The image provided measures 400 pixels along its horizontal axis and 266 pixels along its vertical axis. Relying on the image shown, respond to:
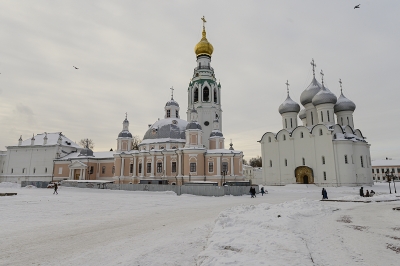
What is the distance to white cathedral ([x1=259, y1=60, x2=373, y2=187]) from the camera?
122ft

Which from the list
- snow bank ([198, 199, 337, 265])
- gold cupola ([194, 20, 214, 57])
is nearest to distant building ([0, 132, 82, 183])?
gold cupola ([194, 20, 214, 57])

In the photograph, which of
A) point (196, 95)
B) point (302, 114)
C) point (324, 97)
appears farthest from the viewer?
point (302, 114)

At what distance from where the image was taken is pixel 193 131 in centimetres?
3909

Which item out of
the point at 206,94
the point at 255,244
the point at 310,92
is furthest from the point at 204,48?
the point at 255,244

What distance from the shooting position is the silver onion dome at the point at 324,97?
4100 centimetres

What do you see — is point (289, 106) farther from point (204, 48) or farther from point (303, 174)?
point (204, 48)

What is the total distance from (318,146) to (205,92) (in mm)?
20944

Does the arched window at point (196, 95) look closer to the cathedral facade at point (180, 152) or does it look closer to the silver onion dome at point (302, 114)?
the cathedral facade at point (180, 152)

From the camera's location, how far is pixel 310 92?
1761 inches

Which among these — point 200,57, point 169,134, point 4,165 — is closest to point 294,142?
point 169,134

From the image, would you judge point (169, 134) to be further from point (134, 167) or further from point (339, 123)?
point (339, 123)

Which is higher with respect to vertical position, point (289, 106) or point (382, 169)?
point (289, 106)

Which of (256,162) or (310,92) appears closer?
(310,92)

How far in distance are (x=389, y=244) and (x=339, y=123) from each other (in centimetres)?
4152
